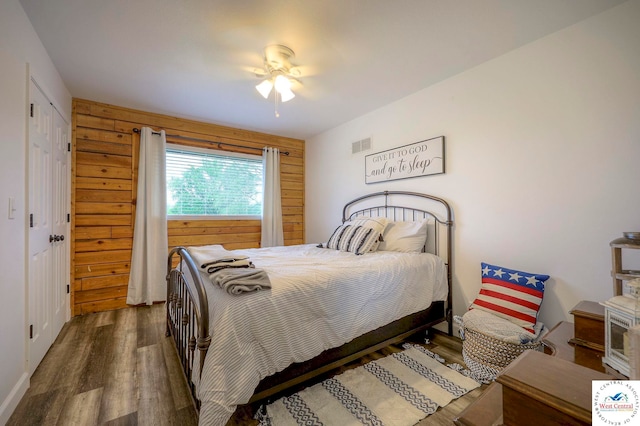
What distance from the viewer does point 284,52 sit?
216 cm

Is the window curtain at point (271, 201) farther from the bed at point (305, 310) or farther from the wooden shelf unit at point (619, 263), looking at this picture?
the wooden shelf unit at point (619, 263)

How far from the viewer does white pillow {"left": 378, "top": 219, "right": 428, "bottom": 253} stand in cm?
266

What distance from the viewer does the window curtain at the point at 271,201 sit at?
4289 millimetres

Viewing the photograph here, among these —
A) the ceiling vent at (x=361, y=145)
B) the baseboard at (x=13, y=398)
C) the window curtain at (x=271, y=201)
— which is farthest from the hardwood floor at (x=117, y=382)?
the ceiling vent at (x=361, y=145)

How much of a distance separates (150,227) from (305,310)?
9.08 ft

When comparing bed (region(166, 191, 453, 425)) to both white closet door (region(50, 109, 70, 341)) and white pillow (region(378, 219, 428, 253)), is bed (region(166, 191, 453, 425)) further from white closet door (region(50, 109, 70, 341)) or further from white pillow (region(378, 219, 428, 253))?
white closet door (region(50, 109, 70, 341))

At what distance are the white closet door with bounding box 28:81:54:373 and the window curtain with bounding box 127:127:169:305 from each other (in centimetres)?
92

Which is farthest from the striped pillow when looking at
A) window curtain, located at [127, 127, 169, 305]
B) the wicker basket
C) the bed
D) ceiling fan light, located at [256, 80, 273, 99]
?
window curtain, located at [127, 127, 169, 305]

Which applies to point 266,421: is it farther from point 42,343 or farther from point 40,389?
point 42,343

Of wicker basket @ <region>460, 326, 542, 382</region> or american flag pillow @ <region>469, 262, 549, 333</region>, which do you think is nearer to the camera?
wicker basket @ <region>460, 326, 542, 382</region>

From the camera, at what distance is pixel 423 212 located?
289 centimetres

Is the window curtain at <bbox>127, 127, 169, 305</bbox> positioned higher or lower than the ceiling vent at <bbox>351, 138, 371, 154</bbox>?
lower

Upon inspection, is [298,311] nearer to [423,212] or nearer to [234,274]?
[234,274]

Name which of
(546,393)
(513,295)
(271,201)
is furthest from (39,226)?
(513,295)
